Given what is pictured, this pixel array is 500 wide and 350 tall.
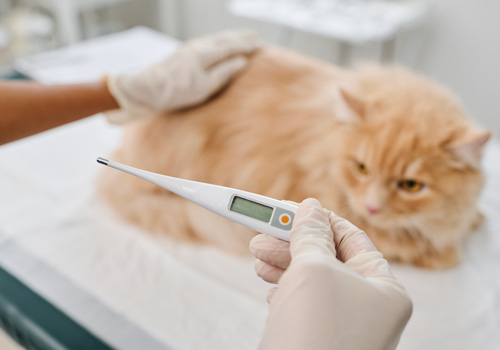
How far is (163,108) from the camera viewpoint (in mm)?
1093

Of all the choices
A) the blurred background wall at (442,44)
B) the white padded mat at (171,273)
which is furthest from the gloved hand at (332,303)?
the blurred background wall at (442,44)

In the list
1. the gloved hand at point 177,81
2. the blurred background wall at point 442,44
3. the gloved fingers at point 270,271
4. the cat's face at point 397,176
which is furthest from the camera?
the blurred background wall at point 442,44

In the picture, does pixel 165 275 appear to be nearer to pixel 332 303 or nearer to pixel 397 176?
pixel 397 176

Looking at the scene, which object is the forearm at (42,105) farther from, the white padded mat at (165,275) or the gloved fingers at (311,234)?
the gloved fingers at (311,234)

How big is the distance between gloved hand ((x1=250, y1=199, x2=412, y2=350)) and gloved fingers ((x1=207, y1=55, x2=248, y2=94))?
78 centimetres

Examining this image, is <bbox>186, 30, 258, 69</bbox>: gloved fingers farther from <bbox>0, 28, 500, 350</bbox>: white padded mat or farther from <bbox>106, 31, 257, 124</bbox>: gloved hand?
<bbox>0, 28, 500, 350</bbox>: white padded mat

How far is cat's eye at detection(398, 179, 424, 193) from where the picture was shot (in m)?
0.78

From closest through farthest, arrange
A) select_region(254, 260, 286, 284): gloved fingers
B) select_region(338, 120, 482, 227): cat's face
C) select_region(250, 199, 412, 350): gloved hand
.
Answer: select_region(250, 199, 412, 350): gloved hand → select_region(254, 260, 286, 284): gloved fingers → select_region(338, 120, 482, 227): cat's face

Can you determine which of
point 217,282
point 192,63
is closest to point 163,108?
point 192,63

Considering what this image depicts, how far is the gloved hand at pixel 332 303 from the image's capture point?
12.7 inches

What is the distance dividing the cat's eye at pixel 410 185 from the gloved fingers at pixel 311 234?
0.42 m

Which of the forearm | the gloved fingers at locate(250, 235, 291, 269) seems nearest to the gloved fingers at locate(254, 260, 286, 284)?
the gloved fingers at locate(250, 235, 291, 269)

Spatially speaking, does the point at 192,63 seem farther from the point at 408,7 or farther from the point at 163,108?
the point at 408,7

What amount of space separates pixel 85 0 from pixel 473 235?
2.51 m
